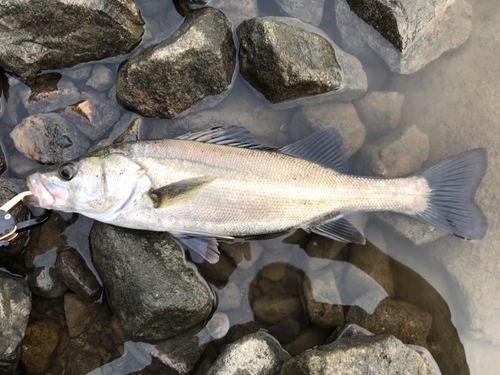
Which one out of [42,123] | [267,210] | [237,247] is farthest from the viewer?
[237,247]

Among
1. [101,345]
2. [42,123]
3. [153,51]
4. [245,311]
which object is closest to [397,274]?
[245,311]

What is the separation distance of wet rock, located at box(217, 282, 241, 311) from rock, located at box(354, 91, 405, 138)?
243 cm

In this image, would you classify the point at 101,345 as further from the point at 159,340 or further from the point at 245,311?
the point at 245,311

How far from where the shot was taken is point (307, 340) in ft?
12.2

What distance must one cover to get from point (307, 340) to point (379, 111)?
2763mm

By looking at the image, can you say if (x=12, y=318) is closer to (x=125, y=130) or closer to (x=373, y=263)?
(x=125, y=130)

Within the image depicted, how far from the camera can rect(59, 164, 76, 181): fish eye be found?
9.68ft

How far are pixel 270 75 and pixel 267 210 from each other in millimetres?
1425

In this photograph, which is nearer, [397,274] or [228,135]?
[228,135]

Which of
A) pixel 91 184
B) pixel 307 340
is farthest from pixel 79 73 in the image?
pixel 307 340

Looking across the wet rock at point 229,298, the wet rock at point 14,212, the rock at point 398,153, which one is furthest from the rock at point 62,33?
the rock at point 398,153

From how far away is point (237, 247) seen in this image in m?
3.77

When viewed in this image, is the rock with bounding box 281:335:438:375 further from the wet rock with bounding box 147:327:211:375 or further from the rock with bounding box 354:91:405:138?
the rock with bounding box 354:91:405:138

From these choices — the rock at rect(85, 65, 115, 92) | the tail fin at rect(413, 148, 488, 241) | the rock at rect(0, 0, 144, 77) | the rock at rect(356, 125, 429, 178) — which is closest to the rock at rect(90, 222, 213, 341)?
the rock at rect(85, 65, 115, 92)
